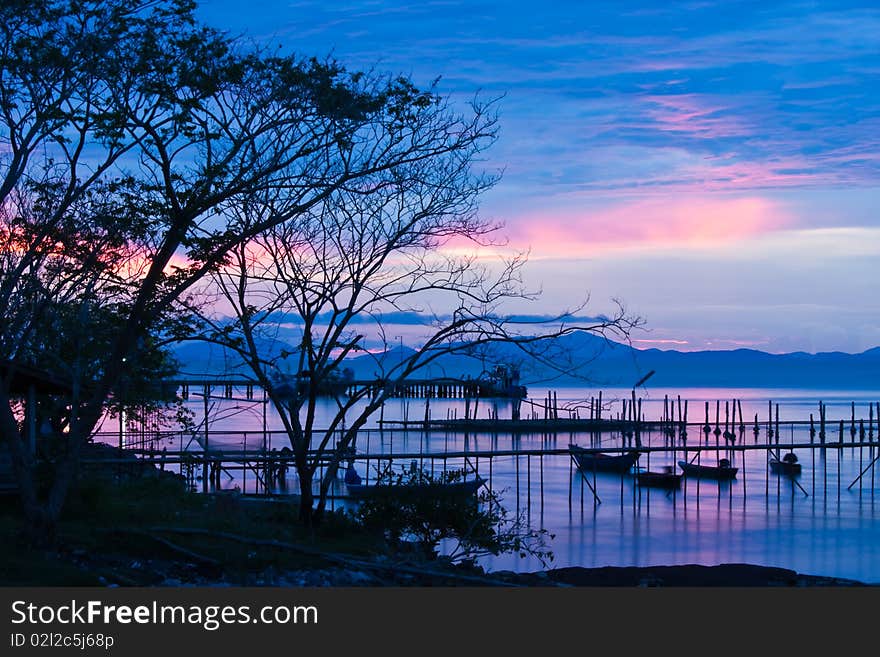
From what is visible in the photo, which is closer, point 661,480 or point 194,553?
point 194,553

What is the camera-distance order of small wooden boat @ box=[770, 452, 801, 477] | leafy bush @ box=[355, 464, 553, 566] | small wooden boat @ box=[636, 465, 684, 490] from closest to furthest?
leafy bush @ box=[355, 464, 553, 566] → small wooden boat @ box=[636, 465, 684, 490] → small wooden boat @ box=[770, 452, 801, 477]

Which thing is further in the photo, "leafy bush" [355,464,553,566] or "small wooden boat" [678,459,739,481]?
"small wooden boat" [678,459,739,481]

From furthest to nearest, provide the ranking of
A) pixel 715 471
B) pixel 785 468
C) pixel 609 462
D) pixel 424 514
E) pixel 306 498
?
pixel 609 462 → pixel 785 468 → pixel 715 471 → pixel 306 498 → pixel 424 514

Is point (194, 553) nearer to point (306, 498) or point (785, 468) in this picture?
point (306, 498)

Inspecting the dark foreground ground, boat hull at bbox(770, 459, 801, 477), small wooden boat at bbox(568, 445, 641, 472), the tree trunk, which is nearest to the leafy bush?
the dark foreground ground

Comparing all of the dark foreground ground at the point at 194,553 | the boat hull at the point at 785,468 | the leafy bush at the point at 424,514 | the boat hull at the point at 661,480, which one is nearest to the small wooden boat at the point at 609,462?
the boat hull at the point at 661,480

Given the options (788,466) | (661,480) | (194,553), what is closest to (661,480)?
(661,480)

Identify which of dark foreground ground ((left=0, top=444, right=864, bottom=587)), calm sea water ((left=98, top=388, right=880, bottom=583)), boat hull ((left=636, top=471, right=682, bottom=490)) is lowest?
calm sea water ((left=98, top=388, right=880, bottom=583))

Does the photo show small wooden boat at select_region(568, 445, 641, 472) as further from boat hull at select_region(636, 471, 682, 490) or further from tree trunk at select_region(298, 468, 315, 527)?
tree trunk at select_region(298, 468, 315, 527)

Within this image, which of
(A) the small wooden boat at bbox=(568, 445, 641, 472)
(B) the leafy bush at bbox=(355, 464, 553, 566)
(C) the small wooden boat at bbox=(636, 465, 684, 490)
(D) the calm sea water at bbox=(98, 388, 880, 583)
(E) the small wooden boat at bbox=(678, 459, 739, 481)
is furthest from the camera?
(A) the small wooden boat at bbox=(568, 445, 641, 472)

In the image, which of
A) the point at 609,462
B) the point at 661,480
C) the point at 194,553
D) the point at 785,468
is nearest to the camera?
the point at 194,553

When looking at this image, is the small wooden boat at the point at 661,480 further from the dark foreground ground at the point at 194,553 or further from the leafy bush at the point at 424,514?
the dark foreground ground at the point at 194,553

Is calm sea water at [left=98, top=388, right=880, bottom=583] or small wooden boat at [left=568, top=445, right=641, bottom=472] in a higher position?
small wooden boat at [left=568, top=445, right=641, bottom=472]

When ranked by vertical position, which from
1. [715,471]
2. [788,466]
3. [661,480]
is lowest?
[661,480]
